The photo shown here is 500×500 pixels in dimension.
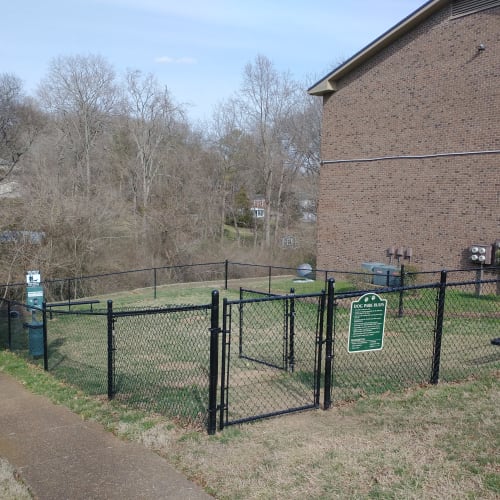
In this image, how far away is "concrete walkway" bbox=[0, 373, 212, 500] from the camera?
4.22 metres

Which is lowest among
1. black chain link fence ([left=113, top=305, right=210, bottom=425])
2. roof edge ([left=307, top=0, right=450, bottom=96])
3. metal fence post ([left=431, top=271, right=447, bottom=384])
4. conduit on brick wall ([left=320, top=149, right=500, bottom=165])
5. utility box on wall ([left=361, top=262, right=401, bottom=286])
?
black chain link fence ([left=113, top=305, right=210, bottom=425])

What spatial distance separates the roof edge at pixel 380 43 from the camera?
1780cm

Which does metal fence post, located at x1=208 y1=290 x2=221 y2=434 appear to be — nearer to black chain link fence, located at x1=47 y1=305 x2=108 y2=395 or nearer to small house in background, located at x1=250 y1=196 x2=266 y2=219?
black chain link fence, located at x1=47 y1=305 x2=108 y2=395

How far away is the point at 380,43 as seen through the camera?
62.5ft

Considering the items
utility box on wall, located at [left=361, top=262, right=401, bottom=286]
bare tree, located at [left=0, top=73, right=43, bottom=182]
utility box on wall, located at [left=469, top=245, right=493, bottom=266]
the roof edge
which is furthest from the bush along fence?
bare tree, located at [left=0, top=73, right=43, bottom=182]

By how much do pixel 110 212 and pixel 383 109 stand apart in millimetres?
13789

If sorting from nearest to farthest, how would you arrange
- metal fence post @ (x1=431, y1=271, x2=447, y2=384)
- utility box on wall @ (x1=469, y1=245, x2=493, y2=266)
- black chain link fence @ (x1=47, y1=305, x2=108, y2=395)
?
metal fence post @ (x1=431, y1=271, x2=447, y2=384), black chain link fence @ (x1=47, y1=305, x2=108, y2=395), utility box on wall @ (x1=469, y1=245, x2=493, y2=266)

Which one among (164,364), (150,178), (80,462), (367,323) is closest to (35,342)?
(164,364)

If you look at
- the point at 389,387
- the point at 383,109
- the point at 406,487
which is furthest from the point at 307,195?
the point at 406,487

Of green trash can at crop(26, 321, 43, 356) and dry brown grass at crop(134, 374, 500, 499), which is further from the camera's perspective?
green trash can at crop(26, 321, 43, 356)

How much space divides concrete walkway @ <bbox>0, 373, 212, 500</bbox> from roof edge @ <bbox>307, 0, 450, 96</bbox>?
54.2 ft

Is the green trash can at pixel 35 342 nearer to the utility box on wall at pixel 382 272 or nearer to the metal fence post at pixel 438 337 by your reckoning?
the metal fence post at pixel 438 337

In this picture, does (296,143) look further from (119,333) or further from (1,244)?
(119,333)

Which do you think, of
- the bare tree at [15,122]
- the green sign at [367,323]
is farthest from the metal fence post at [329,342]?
the bare tree at [15,122]
